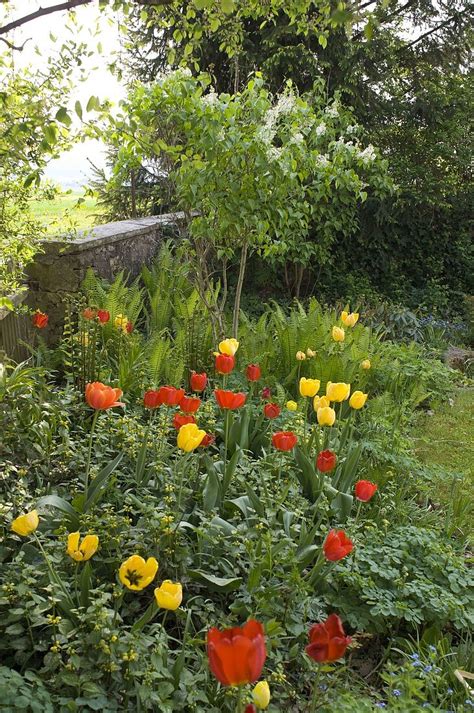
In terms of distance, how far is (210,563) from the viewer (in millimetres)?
2166

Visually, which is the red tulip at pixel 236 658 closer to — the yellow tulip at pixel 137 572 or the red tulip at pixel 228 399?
the yellow tulip at pixel 137 572

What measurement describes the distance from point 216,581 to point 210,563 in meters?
0.15

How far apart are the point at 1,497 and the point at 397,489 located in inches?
72.3

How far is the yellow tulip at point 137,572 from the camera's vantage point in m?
1.54

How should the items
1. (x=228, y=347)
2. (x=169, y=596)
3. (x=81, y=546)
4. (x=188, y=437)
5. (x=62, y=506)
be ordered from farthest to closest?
(x=228, y=347)
(x=62, y=506)
(x=188, y=437)
(x=81, y=546)
(x=169, y=596)

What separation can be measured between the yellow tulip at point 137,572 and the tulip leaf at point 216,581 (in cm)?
49

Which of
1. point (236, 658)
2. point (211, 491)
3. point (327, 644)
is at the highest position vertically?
point (236, 658)

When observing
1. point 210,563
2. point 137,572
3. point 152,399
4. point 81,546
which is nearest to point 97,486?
point 152,399

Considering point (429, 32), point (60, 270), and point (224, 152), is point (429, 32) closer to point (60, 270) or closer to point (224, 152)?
point (224, 152)

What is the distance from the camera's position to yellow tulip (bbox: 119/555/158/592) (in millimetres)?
1539

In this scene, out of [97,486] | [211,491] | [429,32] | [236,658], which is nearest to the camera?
[236,658]

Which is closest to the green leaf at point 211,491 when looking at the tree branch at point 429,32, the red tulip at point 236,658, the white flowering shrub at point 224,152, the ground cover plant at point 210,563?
the ground cover plant at point 210,563

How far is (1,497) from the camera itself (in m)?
2.17

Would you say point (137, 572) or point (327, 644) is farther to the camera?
point (137, 572)
